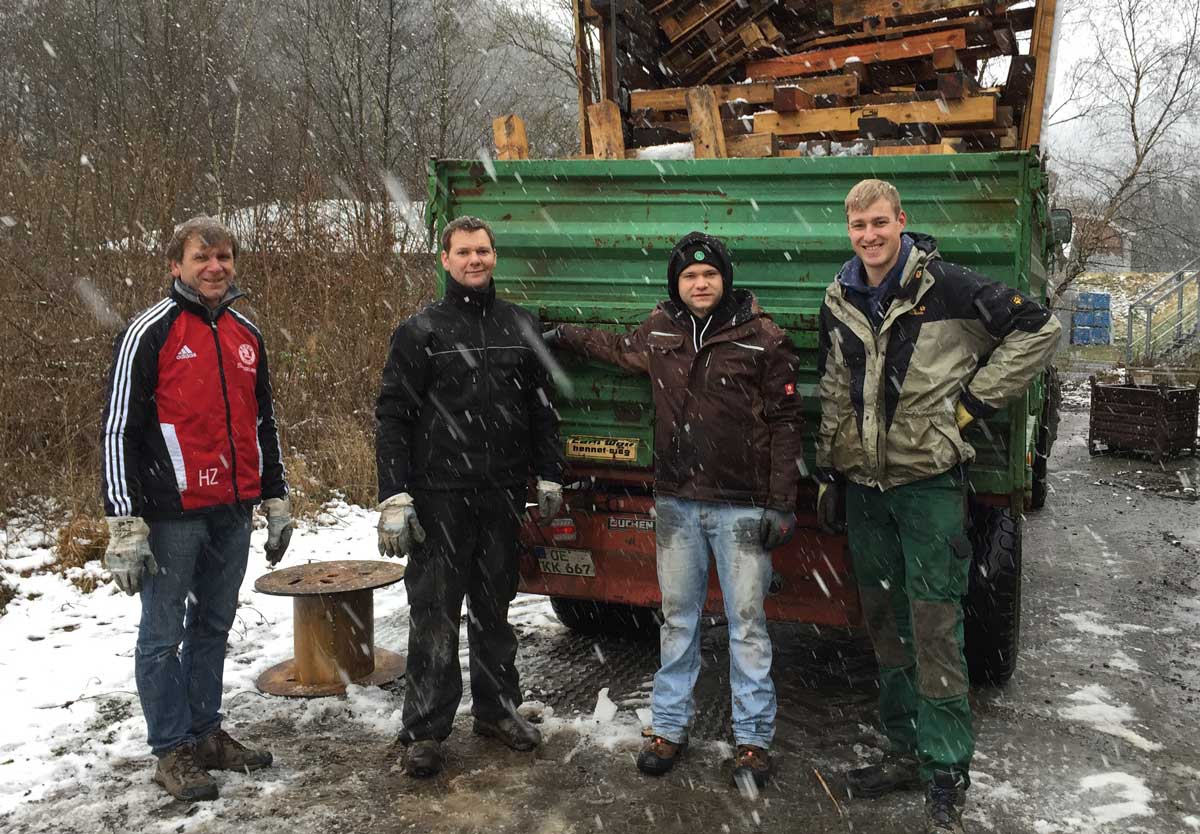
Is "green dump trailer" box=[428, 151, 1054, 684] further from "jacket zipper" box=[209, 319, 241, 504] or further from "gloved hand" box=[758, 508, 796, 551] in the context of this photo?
"jacket zipper" box=[209, 319, 241, 504]

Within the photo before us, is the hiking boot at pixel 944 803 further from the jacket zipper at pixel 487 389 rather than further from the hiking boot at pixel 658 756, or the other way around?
the jacket zipper at pixel 487 389

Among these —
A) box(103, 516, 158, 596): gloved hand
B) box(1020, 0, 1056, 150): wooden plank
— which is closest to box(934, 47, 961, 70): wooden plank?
box(1020, 0, 1056, 150): wooden plank

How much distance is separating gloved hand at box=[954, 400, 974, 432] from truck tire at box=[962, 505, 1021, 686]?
2.63 feet

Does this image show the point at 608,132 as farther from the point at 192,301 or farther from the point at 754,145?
the point at 192,301

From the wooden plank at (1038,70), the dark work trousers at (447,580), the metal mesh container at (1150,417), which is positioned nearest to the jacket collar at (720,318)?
the dark work trousers at (447,580)

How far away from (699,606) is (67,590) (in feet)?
13.1

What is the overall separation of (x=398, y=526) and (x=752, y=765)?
5.04 feet

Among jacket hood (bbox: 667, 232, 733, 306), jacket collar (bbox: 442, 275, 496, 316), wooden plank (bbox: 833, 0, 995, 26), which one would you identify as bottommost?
jacket collar (bbox: 442, 275, 496, 316)

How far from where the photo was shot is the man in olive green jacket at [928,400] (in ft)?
10.4

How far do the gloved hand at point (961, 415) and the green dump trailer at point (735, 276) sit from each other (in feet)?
1.33

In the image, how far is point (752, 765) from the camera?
345cm

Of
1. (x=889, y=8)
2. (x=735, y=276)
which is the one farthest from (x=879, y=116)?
(x=735, y=276)

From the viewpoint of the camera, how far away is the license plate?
4.17 m

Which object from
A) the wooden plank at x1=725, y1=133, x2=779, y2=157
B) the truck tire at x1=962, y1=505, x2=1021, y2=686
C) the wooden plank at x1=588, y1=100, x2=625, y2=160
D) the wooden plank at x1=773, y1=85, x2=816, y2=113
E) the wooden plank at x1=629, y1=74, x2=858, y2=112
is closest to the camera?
the truck tire at x1=962, y1=505, x2=1021, y2=686
